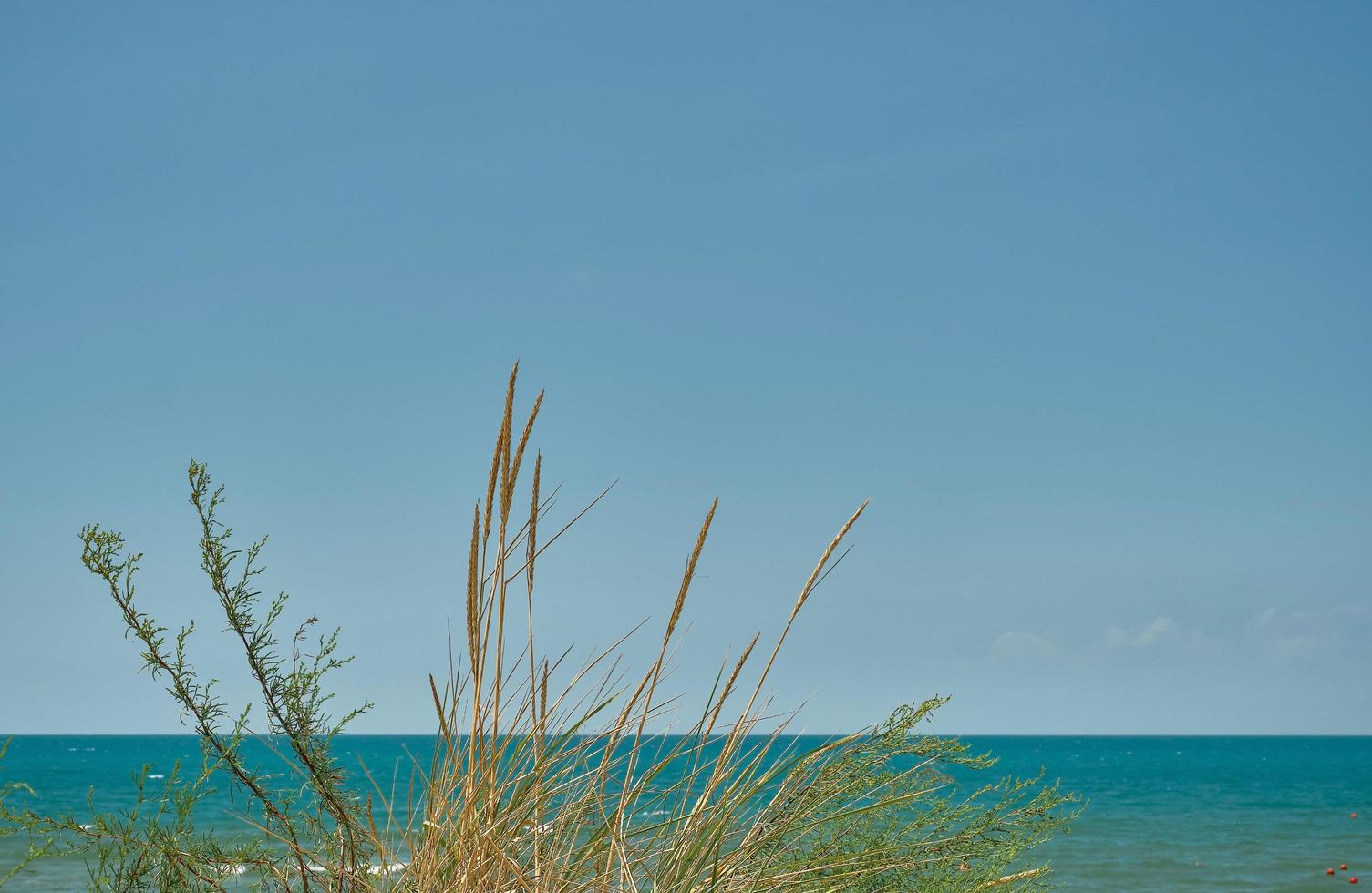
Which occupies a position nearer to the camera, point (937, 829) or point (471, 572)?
point (471, 572)

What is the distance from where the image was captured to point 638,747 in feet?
7.26

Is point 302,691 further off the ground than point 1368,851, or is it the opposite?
point 302,691

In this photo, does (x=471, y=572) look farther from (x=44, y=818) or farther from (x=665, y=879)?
(x=44, y=818)

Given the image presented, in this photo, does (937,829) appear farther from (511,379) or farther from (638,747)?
(511,379)

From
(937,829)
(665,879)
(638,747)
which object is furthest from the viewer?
(937,829)

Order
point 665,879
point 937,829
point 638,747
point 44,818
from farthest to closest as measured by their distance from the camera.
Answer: point 937,829 < point 44,818 < point 638,747 < point 665,879

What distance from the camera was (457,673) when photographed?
229cm

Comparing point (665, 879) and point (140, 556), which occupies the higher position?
point (140, 556)

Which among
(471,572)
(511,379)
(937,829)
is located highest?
(511,379)

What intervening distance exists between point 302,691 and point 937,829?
211 cm

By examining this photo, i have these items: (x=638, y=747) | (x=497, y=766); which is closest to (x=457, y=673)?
(x=497, y=766)

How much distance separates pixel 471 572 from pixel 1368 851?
25310mm

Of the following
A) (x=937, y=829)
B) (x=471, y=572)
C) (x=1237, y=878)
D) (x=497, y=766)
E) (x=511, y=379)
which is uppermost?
(x=511, y=379)

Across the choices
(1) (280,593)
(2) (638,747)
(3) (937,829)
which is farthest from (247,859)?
(3) (937,829)
